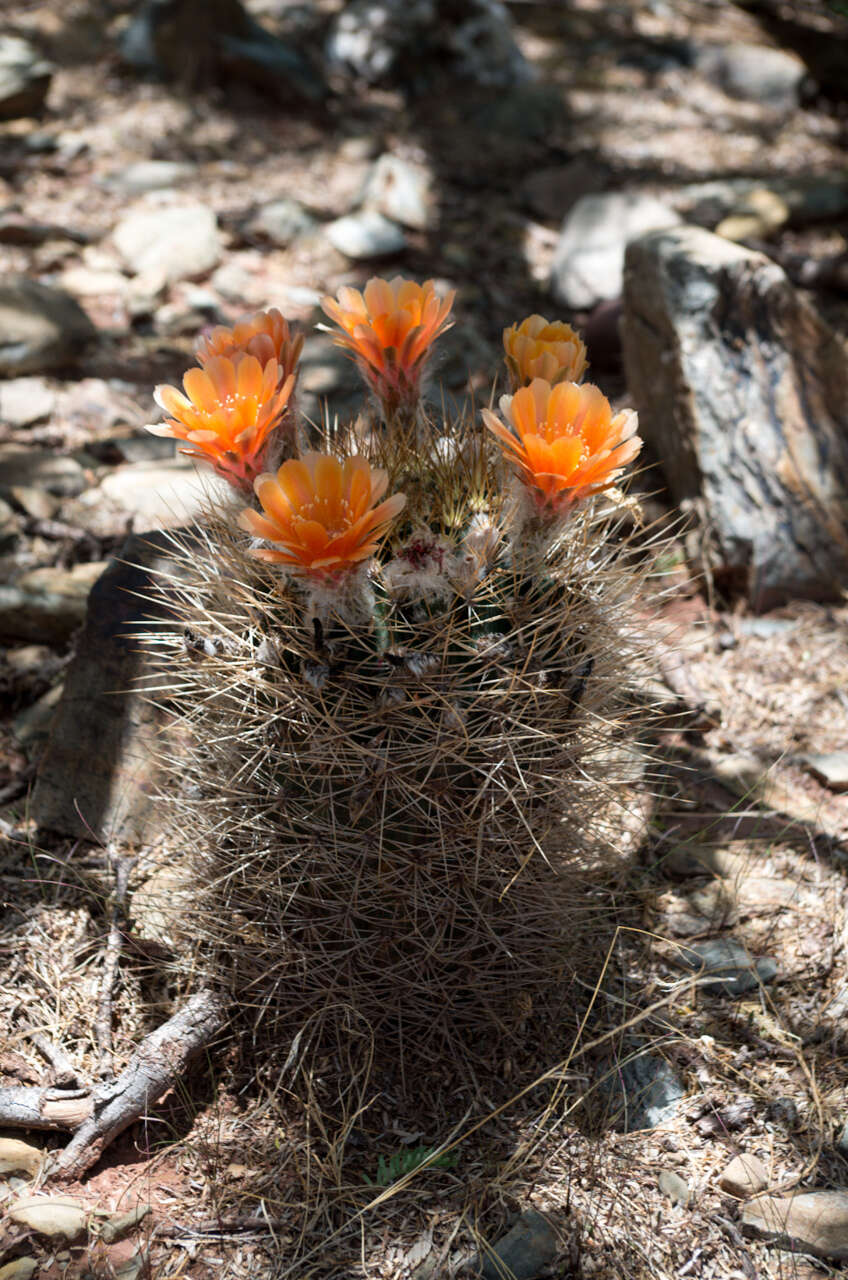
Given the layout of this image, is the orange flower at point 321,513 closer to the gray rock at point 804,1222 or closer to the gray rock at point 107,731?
the gray rock at point 107,731

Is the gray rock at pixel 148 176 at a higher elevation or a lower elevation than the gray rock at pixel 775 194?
lower

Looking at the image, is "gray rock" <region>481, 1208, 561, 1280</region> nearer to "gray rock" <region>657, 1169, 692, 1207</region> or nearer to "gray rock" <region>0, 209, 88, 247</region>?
"gray rock" <region>657, 1169, 692, 1207</region>

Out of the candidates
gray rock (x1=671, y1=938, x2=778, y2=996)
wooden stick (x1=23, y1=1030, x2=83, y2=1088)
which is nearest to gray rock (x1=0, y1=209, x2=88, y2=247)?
wooden stick (x1=23, y1=1030, x2=83, y2=1088)

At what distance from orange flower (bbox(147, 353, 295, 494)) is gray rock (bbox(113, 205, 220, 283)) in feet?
11.5

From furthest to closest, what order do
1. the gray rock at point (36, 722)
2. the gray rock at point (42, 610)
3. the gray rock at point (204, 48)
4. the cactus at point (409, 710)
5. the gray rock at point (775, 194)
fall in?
the gray rock at point (204, 48)
the gray rock at point (775, 194)
the gray rock at point (42, 610)
the gray rock at point (36, 722)
the cactus at point (409, 710)

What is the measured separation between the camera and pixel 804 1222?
5.78ft

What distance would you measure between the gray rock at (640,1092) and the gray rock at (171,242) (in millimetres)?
Answer: 4048

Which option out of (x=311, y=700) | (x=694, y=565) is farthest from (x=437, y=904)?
(x=694, y=565)

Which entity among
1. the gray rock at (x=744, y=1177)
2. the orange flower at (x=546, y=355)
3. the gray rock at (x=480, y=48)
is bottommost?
the gray rock at (x=744, y=1177)

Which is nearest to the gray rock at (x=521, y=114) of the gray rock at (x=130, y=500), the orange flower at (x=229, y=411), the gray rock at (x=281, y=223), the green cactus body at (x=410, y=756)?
the gray rock at (x=281, y=223)

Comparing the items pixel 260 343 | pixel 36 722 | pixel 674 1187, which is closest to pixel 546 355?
pixel 260 343

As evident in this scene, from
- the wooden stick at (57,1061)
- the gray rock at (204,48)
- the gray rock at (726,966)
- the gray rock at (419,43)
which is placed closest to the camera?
the wooden stick at (57,1061)

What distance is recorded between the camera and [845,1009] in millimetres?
2139

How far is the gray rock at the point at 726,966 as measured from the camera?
2.23 metres
